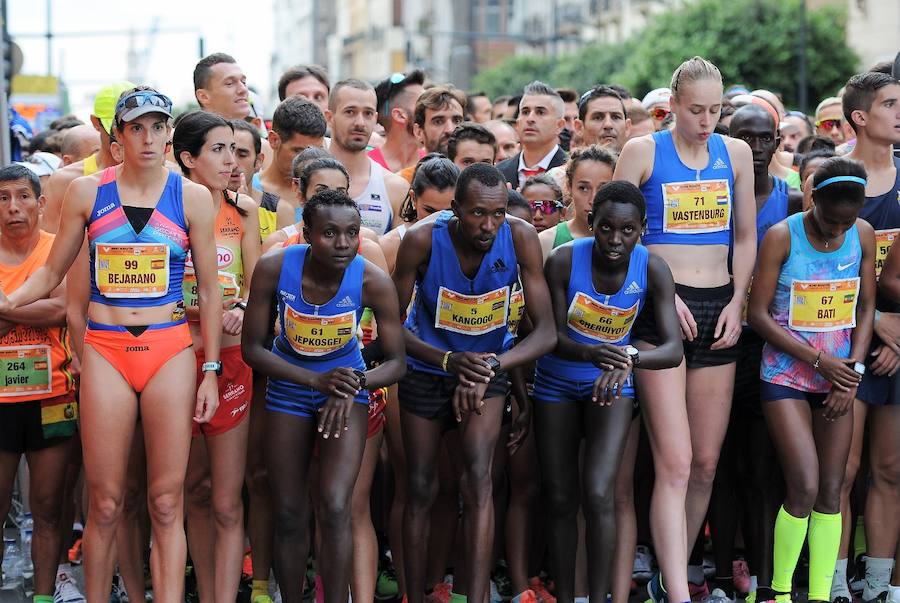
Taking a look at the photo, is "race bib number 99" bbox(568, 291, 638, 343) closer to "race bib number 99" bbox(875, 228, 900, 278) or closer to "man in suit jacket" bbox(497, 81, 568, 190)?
"race bib number 99" bbox(875, 228, 900, 278)

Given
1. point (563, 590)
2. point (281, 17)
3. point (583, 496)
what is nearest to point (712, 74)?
point (583, 496)

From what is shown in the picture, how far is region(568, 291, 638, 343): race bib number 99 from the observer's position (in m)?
6.30

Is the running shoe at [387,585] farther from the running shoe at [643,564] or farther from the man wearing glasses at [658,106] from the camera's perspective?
the man wearing glasses at [658,106]

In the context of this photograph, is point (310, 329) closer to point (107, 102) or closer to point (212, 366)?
point (212, 366)

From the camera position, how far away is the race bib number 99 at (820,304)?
6570 mm

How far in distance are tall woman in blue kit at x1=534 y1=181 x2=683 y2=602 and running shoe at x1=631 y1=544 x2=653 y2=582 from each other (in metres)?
1.24

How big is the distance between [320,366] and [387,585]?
1.87 metres

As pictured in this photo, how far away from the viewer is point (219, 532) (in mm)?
6477

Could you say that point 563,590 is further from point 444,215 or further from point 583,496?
point 444,215

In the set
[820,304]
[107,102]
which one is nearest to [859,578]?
[820,304]

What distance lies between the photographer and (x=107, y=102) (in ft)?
23.8

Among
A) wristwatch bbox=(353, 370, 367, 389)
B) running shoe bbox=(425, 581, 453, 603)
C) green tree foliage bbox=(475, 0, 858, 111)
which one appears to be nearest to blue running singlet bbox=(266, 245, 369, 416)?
wristwatch bbox=(353, 370, 367, 389)

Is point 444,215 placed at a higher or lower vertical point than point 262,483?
higher

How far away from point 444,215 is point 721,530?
2270 mm
